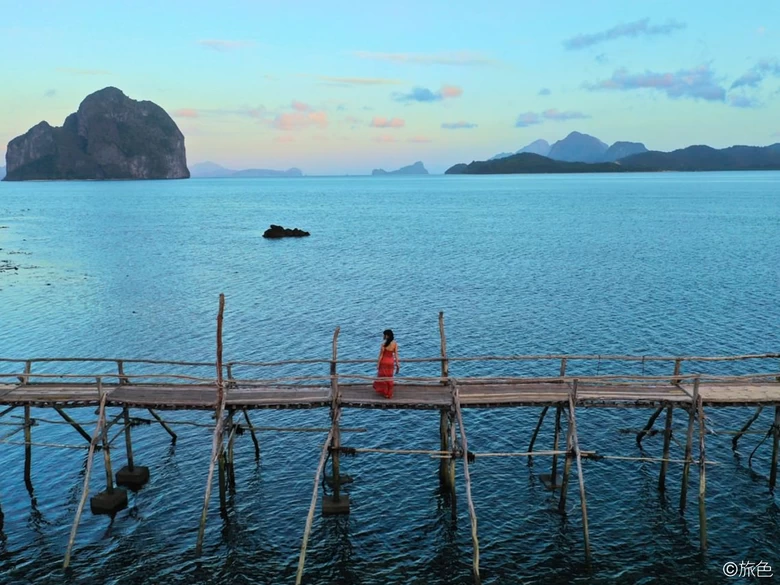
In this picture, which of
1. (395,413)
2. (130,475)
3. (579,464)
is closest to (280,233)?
(395,413)

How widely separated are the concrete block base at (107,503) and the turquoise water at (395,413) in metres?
0.70

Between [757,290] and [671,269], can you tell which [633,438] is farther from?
[671,269]

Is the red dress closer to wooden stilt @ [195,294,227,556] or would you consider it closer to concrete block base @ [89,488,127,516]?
wooden stilt @ [195,294,227,556]

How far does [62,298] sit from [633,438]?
5431 cm

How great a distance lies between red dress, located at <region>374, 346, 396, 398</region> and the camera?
75.7ft

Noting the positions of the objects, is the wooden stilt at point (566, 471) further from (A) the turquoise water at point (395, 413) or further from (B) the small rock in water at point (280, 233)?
(B) the small rock in water at point (280, 233)

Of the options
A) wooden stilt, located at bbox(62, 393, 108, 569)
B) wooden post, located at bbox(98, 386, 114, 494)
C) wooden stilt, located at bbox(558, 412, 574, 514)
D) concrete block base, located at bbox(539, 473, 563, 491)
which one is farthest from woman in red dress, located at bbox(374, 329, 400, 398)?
wooden post, located at bbox(98, 386, 114, 494)

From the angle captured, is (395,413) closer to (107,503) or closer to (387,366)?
(387,366)

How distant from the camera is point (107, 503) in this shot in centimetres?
2405

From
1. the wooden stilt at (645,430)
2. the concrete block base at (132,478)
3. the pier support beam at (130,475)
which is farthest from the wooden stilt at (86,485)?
the wooden stilt at (645,430)

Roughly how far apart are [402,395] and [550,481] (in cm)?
791

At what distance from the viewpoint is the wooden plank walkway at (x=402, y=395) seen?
75.0 ft

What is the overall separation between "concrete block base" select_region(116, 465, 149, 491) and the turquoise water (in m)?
0.83

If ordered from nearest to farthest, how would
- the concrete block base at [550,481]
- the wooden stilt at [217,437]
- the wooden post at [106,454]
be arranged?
1. the wooden stilt at [217,437]
2. the wooden post at [106,454]
3. the concrete block base at [550,481]
